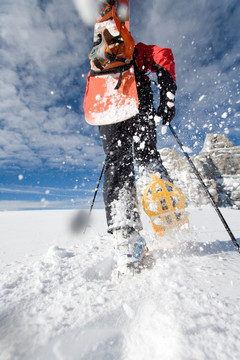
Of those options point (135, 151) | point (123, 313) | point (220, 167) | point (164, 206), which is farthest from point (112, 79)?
point (220, 167)

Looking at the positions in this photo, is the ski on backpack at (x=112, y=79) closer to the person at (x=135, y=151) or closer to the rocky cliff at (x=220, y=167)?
the person at (x=135, y=151)

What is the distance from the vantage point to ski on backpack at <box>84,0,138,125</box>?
66.7 inches

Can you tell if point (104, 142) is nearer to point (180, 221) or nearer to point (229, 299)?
point (180, 221)

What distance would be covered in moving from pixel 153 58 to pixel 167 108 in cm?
60

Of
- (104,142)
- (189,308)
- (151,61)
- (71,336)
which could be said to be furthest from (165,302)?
(151,61)

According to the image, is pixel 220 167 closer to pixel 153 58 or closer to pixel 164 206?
pixel 153 58

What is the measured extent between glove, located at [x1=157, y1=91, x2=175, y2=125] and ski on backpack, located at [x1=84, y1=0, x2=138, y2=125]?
18.0 inches

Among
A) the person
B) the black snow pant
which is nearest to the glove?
the person

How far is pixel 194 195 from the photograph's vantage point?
2496 inches

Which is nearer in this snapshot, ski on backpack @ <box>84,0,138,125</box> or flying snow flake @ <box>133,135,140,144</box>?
ski on backpack @ <box>84,0,138,125</box>

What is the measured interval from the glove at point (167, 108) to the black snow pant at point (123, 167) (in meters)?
0.18

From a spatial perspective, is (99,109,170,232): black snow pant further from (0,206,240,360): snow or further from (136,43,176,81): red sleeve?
(136,43,176,81): red sleeve

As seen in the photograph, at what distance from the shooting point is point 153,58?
2064mm

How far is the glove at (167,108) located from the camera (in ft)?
6.46
